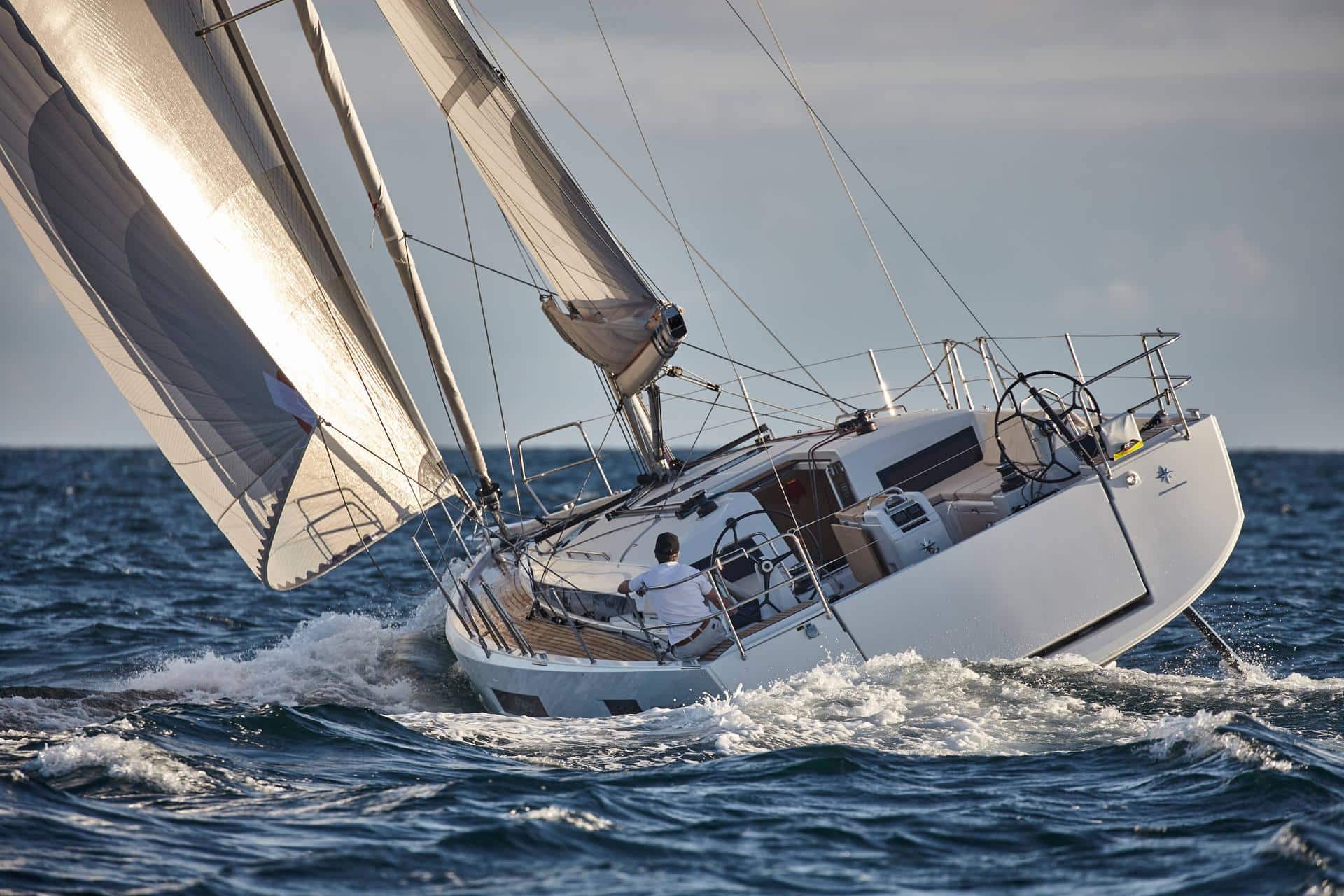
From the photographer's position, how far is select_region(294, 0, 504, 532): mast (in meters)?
8.67

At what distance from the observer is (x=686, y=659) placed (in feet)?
22.4

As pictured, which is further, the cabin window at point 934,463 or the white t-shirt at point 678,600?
the cabin window at point 934,463

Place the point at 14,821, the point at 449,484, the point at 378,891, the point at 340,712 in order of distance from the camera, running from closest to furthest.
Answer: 1. the point at 378,891
2. the point at 14,821
3. the point at 340,712
4. the point at 449,484

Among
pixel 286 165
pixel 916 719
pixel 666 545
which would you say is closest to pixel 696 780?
pixel 916 719

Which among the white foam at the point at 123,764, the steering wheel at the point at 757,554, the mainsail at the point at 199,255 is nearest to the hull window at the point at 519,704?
the steering wheel at the point at 757,554

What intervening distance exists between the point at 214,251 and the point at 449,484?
7.68 feet

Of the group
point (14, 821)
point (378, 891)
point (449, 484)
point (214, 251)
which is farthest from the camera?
point (449, 484)

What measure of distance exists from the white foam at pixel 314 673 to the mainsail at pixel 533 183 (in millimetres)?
2701

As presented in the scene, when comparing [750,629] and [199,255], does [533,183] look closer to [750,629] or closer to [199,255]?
[199,255]

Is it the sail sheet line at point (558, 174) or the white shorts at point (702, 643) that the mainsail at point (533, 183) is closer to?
the sail sheet line at point (558, 174)

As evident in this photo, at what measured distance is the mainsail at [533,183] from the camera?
354 inches

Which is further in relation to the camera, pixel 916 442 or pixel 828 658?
pixel 916 442

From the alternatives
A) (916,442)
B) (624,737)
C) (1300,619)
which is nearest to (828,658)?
(624,737)

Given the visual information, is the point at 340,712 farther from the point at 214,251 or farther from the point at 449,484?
the point at 214,251
